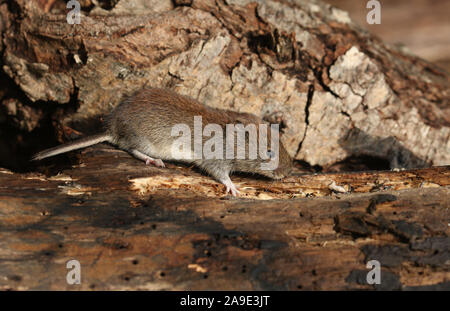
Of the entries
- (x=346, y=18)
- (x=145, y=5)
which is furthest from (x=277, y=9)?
(x=145, y=5)

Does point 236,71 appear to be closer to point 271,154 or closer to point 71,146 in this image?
point 271,154

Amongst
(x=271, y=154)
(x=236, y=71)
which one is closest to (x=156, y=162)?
(x=271, y=154)

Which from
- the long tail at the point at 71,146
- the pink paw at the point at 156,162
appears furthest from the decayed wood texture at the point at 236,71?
the pink paw at the point at 156,162

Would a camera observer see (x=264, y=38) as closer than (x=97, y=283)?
No

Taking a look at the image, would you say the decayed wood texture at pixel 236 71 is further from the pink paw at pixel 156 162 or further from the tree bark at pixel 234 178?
the pink paw at pixel 156 162

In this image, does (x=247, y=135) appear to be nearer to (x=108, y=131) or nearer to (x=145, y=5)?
(x=108, y=131)

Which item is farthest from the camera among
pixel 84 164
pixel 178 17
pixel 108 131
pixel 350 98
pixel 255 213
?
pixel 350 98

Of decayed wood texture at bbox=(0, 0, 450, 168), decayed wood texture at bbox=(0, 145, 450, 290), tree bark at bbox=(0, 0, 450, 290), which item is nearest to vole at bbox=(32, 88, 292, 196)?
tree bark at bbox=(0, 0, 450, 290)

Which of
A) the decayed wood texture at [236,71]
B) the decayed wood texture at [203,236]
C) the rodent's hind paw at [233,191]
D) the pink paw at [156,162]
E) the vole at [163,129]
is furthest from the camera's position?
the decayed wood texture at [236,71]
